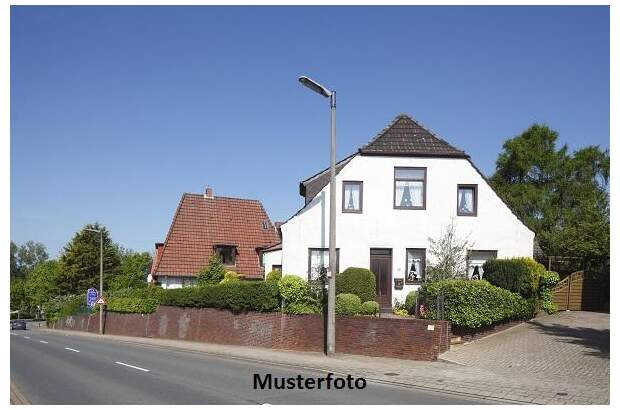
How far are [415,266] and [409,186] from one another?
344cm

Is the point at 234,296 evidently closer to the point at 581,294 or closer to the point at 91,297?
the point at 581,294

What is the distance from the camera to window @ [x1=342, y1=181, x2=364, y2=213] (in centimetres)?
2686

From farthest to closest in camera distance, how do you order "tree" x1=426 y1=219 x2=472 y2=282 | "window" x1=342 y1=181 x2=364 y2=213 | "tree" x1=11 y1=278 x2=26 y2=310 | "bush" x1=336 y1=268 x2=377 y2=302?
"tree" x1=11 y1=278 x2=26 y2=310 < "window" x1=342 y1=181 x2=364 y2=213 < "tree" x1=426 y1=219 x2=472 y2=282 < "bush" x1=336 y1=268 x2=377 y2=302

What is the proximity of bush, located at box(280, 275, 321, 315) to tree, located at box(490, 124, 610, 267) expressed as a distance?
92.7ft

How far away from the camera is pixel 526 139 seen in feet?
159

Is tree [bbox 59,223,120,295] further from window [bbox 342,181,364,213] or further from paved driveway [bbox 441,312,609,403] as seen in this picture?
paved driveway [bbox 441,312,609,403]

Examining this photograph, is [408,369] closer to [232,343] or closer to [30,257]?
[232,343]

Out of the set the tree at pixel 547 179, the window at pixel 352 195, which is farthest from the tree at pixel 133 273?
the window at pixel 352 195

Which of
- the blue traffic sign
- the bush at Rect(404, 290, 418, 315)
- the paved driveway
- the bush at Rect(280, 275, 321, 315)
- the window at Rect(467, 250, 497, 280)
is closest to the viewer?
the paved driveway

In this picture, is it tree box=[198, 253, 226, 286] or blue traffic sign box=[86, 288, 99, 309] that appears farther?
blue traffic sign box=[86, 288, 99, 309]

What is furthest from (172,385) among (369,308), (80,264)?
(80,264)

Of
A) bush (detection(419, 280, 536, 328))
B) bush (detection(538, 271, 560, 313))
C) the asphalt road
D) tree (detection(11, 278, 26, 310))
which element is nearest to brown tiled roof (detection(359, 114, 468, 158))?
bush (detection(538, 271, 560, 313))

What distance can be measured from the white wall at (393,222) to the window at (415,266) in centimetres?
27

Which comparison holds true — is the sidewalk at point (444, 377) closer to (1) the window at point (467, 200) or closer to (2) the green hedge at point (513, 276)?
(2) the green hedge at point (513, 276)
